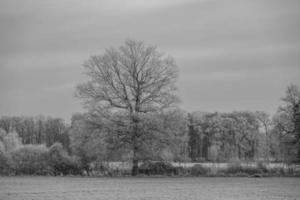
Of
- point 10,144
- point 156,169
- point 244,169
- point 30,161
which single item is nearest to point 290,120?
point 244,169

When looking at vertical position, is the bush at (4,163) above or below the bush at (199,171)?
above

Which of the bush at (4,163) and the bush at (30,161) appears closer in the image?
the bush at (4,163)

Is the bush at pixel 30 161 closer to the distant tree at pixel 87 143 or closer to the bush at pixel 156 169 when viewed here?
the distant tree at pixel 87 143

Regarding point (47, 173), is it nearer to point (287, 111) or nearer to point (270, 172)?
point (270, 172)

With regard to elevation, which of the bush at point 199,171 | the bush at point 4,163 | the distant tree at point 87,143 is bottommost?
the bush at point 199,171

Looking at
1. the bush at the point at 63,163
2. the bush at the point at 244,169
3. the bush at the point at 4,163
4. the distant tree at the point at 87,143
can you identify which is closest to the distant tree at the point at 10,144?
the bush at the point at 4,163

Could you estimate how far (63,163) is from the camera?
149 feet

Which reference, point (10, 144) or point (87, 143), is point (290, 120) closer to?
point (87, 143)

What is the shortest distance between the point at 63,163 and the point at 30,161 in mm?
2999

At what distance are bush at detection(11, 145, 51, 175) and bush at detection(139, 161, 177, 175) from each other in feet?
29.1

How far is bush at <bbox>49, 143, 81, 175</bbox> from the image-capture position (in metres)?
45.1

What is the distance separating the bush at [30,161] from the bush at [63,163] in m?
0.60

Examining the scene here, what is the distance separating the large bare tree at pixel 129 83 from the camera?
4591 centimetres

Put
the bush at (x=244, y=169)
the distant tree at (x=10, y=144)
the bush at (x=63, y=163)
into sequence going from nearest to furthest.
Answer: the bush at (x=63, y=163) < the bush at (x=244, y=169) < the distant tree at (x=10, y=144)
